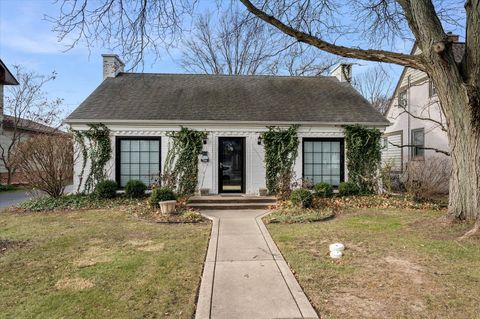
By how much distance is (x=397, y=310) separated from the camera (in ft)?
11.7

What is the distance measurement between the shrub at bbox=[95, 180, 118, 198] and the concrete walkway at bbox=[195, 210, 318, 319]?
571 centimetres

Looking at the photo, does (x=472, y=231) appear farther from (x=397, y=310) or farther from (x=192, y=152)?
(x=192, y=152)

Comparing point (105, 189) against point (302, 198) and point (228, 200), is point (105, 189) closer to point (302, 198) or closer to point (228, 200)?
point (228, 200)

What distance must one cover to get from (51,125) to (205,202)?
17918 millimetres

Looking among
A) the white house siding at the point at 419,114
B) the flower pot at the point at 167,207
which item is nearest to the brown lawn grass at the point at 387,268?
the flower pot at the point at 167,207

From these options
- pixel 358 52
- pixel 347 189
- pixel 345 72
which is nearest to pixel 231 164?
pixel 347 189

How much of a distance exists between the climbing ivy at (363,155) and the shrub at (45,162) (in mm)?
9979

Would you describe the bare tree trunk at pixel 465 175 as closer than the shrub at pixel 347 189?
Yes

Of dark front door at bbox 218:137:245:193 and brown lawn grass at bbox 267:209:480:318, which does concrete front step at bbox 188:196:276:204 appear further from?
brown lawn grass at bbox 267:209:480:318

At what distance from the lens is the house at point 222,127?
11.9 metres

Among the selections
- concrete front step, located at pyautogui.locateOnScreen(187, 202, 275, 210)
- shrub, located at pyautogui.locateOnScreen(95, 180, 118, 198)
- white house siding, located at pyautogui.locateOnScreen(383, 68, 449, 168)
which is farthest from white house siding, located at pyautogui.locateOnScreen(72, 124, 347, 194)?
white house siding, located at pyautogui.locateOnScreen(383, 68, 449, 168)

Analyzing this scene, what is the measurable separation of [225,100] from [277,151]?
306cm

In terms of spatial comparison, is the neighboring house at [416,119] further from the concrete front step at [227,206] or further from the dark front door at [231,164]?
the concrete front step at [227,206]

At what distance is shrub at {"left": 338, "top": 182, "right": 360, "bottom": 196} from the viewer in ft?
38.9
